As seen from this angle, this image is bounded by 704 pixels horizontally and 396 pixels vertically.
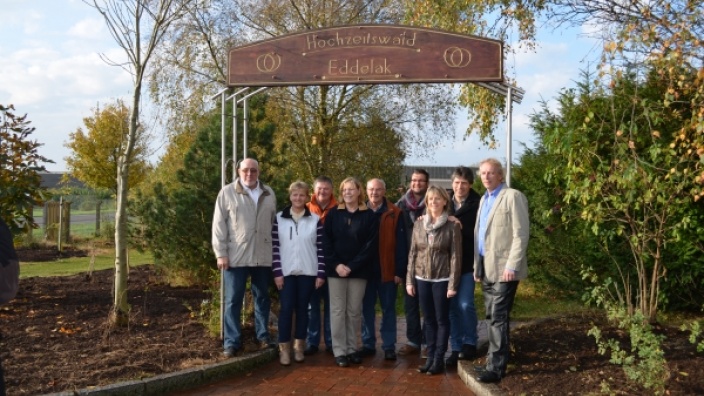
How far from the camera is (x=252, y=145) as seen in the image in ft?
33.7

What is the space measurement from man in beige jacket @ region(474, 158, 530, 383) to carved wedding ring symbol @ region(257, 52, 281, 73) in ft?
7.87

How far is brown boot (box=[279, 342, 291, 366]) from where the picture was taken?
6.69 meters

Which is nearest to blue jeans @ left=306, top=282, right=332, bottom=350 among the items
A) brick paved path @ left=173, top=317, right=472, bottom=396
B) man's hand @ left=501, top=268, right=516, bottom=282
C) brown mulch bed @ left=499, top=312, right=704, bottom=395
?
brick paved path @ left=173, top=317, right=472, bottom=396

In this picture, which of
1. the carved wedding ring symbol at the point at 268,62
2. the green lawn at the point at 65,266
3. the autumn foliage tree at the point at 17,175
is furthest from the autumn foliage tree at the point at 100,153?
the carved wedding ring symbol at the point at 268,62

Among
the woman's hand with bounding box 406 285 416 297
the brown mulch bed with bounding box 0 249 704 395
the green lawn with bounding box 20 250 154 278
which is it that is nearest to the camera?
the brown mulch bed with bounding box 0 249 704 395

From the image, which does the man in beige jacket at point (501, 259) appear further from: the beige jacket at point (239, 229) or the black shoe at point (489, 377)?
the beige jacket at point (239, 229)

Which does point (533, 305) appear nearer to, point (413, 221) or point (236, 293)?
point (413, 221)

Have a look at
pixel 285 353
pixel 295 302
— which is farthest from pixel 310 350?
pixel 295 302

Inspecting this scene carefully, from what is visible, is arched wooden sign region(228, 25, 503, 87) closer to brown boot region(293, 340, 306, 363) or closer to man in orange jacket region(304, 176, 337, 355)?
man in orange jacket region(304, 176, 337, 355)

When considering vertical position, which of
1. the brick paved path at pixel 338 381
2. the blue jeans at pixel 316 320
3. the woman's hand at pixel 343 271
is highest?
the woman's hand at pixel 343 271

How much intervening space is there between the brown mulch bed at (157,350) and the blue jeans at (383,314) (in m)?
1.16

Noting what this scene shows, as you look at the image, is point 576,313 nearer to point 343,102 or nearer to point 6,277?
point 6,277

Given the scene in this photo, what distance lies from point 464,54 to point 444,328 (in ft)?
8.33

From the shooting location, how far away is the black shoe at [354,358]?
678cm
